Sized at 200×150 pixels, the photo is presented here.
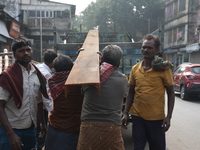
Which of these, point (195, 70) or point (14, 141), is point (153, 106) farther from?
point (195, 70)

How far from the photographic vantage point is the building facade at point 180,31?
2980cm

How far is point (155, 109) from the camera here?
2902 mm

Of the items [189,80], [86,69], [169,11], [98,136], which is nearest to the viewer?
[86,69]

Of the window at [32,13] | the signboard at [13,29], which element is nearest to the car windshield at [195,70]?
the signboard at [13,29]

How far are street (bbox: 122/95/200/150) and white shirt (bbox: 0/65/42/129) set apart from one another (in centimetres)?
269

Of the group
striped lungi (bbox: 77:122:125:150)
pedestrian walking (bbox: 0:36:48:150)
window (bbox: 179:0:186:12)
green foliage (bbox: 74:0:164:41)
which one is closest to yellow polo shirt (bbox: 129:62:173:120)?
striped lungi (bbox: 77:122:125:150)

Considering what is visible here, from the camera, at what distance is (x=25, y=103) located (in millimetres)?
2549

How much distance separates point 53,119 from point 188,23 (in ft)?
102

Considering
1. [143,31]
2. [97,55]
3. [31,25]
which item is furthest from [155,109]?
[143,31]

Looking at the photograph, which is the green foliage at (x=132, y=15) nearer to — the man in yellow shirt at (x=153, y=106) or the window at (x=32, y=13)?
the window at (x=32, y=13)

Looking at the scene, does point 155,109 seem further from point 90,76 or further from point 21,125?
point 21,125

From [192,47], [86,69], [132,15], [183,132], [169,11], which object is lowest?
[183,132]

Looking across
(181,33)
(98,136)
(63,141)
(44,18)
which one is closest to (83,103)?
(98,136)

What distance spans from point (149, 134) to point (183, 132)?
3251 millimetres
